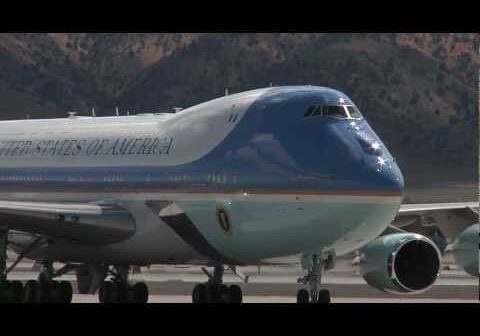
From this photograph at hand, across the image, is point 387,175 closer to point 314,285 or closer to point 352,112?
point 352,112

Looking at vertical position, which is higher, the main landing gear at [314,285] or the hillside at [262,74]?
the hillside at [262,74]

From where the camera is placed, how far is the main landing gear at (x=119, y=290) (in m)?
39.7

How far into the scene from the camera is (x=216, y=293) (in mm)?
38031

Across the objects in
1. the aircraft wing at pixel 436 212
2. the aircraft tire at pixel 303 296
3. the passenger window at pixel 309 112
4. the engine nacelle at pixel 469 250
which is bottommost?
the aircraft tire at pixel 303 296

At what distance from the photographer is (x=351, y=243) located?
105ft

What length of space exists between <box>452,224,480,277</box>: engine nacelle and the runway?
2.13 meters

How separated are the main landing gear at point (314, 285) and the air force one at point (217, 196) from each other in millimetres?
33

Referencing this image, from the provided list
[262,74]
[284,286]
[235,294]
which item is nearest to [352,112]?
[235,294]

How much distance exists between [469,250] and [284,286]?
10.6 m

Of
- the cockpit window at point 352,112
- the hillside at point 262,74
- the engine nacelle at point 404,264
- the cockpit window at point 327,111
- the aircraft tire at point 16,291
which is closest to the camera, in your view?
the cockpit window at point 327,111

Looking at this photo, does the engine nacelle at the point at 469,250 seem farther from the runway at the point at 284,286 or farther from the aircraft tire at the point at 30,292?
the aircraft tire at the point at 30,292

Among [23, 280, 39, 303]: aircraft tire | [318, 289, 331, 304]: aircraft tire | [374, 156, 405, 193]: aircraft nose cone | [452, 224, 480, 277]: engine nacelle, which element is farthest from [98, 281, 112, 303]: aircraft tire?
[374, 156, 405, 193]: aircraft nose cone

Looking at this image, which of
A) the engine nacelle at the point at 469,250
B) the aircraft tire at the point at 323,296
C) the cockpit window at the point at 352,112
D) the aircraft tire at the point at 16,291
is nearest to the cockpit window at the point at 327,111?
the cockpit window at the point at 352,112

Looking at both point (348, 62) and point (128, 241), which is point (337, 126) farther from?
point (348, 62)
